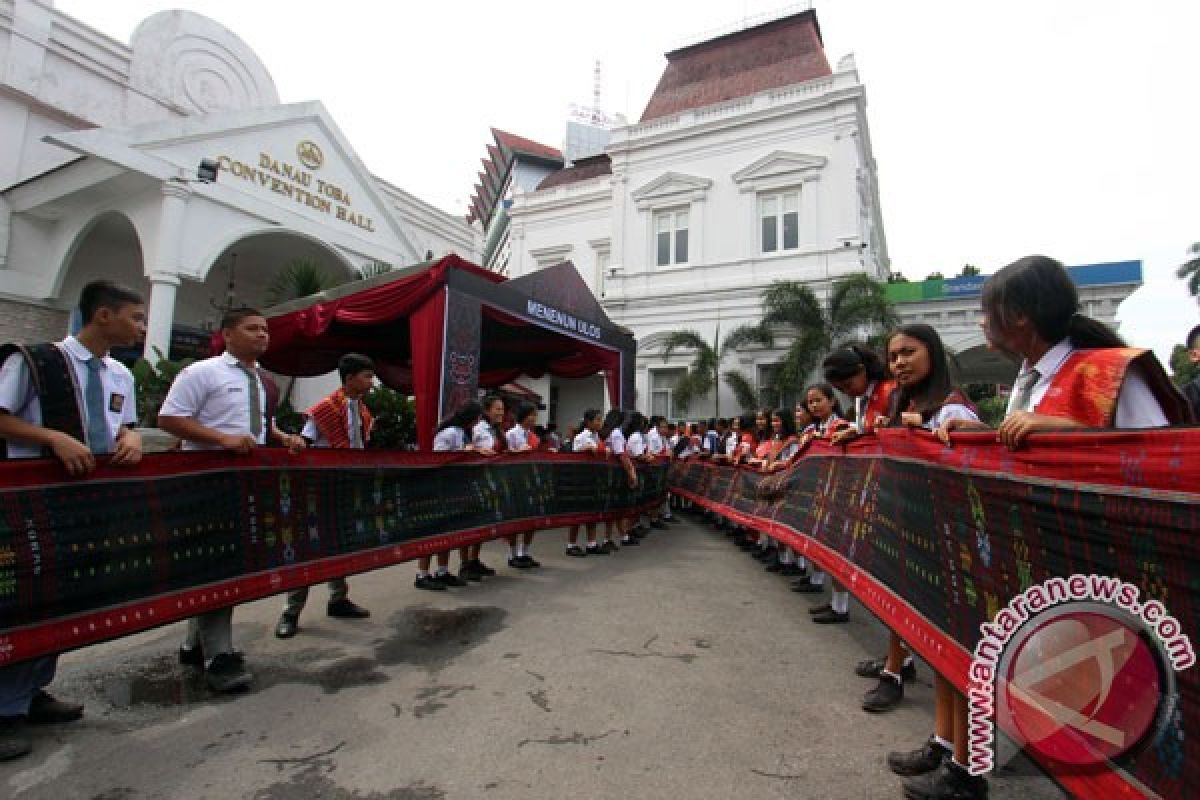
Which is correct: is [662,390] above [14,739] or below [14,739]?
above

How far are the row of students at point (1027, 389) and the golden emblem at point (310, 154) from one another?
14.8 meters

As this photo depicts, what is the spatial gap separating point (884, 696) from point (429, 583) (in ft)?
12.2

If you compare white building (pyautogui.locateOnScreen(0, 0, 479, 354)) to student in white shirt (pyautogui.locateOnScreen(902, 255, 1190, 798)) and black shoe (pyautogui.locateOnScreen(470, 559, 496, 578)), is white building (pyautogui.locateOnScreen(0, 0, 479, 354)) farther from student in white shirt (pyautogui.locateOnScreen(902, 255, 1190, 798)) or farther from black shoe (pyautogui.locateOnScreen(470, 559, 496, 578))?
student in white shirt (pyautogui.locateOnScreen(902, 255, 1190, 798))

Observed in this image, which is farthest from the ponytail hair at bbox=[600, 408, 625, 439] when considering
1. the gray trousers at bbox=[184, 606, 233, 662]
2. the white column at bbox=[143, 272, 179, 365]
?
the white column at bbox=[143, 272, 179, 365]

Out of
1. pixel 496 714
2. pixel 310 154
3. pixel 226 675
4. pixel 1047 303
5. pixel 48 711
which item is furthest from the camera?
pixel 310 154

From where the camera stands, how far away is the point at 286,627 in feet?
12.7

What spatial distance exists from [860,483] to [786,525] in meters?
1.74

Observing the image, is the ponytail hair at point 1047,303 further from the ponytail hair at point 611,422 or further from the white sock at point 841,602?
the ponytail hair at point 611,422

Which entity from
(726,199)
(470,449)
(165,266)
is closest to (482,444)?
(470,449)

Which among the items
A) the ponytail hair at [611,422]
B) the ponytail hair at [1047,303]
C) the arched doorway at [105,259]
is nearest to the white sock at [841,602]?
the ponytail hair at [1047,303]

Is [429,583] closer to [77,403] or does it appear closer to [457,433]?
[457,433]

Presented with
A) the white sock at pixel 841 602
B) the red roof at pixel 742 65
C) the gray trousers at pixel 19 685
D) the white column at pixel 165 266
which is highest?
the red roof at pixel 742 65

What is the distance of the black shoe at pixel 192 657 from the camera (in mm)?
3350

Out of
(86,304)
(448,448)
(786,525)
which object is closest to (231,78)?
(448,448)
